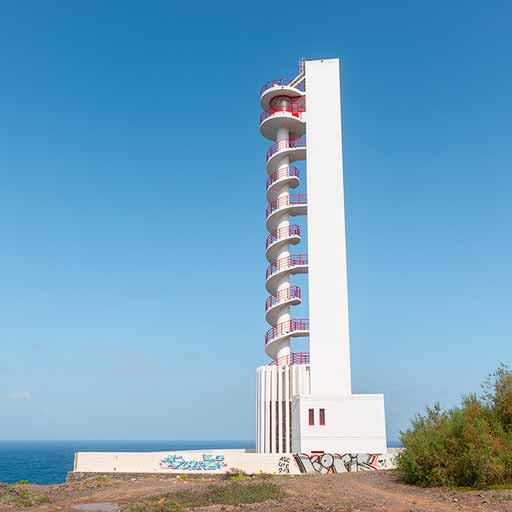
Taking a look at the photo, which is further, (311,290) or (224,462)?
(311,290)

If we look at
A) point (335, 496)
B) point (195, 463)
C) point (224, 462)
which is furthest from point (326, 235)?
point (335, 496)

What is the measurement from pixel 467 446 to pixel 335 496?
5.79 m

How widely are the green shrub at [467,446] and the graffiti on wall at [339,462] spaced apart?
890cm

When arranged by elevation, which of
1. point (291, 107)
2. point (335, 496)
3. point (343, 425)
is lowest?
point (335, 496)

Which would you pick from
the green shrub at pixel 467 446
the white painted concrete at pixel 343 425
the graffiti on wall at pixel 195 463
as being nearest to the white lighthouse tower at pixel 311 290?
the white painted concrete at pixel 343 425

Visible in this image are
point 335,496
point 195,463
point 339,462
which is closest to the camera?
point 335,496

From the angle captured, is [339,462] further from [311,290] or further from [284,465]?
[311,290]

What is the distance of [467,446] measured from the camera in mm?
23016

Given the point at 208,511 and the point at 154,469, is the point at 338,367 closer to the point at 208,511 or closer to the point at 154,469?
the point at 154,469

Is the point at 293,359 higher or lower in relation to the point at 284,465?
higher

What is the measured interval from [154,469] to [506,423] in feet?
64.9

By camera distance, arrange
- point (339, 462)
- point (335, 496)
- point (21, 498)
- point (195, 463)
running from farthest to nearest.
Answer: point (339, 462) → point (195, 463) → point (21, 498) → point (335, 496)

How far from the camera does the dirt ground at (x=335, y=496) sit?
61.6 ft

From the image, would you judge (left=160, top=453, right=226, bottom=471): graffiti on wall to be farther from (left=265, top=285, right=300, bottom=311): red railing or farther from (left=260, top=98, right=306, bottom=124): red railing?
(left=260, top=98, right=306, bottom=124): red railing
